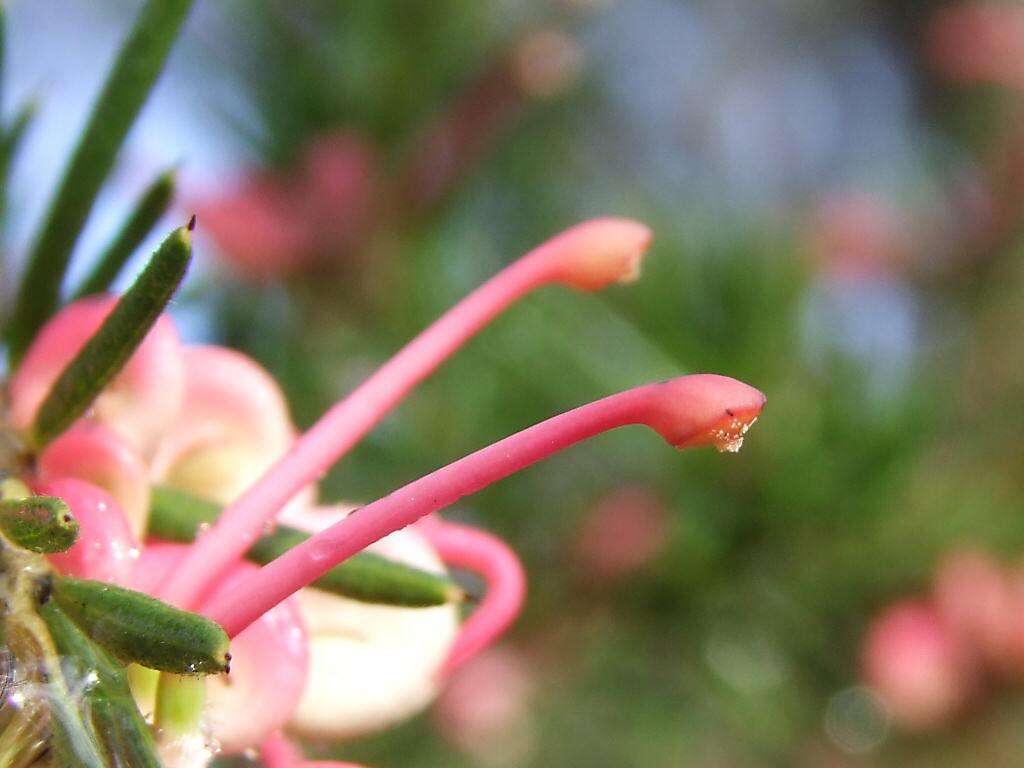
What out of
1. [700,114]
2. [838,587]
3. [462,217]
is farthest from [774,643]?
[700,114]

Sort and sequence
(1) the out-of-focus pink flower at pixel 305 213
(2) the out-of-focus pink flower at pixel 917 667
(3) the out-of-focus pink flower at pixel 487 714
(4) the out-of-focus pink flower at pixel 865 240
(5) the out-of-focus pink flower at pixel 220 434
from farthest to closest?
1. (4) the out-of-focus pink flower at pixel 865 240
2. (3) the out-of-focus pink flower at pixel 487 714
3. (1) the out-of-focus pink flower at pixel 305 213
4. (2) the out-of-focus pink flower at pixel 917 667
5. (5) the out-of-focus pink flower at pixel 220 434

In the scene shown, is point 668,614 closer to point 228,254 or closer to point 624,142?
point 228,254

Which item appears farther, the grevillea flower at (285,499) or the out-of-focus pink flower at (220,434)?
the out-of-focus pink flower at (220,434)

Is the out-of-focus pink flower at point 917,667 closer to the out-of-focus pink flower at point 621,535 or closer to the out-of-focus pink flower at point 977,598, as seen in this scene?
the out-of-focus pink flower at point 977,598

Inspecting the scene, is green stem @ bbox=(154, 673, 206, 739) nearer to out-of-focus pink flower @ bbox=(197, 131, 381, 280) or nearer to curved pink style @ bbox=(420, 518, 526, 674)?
curved pink style @ bbox=(420, 518, 526, 674)

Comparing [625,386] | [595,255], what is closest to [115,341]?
[595,255]

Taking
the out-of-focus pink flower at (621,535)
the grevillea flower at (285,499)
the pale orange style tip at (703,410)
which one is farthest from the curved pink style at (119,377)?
the out-of-focus pink flower at (621,535)

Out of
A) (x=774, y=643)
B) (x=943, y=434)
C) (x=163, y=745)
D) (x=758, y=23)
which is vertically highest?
(x=758, y=23)
